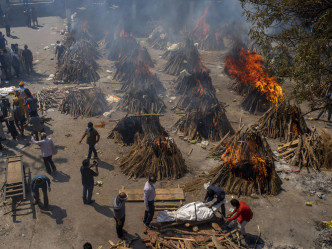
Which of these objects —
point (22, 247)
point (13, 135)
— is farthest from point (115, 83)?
point (22, 247)

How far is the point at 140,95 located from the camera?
15.3 metres

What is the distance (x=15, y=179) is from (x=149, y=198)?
4344 mm

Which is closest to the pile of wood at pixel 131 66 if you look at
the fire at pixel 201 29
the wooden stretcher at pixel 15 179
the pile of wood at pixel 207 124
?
the pile of wood at pixel 207 124

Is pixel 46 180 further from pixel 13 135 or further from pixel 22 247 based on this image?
pixel 13 135

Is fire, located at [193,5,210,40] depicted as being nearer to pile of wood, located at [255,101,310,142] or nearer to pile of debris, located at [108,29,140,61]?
pile of debris, located at [108,29,140,61]

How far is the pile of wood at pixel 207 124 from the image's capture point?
13.5m

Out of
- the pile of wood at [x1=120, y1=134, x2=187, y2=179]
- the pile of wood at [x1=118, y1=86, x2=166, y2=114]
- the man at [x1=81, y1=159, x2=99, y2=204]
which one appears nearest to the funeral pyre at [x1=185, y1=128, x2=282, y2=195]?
the pile of wood at [x1=120, y1=134, x2=187, y2=179]

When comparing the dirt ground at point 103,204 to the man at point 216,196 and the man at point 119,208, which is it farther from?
the man at point 216,196

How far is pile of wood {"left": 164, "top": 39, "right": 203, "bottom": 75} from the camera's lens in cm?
1970

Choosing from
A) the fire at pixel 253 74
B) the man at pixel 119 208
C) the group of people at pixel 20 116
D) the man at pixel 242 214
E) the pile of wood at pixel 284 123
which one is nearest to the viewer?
the man at pixel 119 208

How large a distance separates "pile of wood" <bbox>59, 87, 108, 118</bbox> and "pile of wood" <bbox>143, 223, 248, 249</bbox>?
8.20 meters

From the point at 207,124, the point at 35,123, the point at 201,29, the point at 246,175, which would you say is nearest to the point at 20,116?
the point at 35,123

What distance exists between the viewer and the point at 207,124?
13.6 meters

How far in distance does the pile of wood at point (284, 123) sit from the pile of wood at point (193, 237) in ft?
20.3
